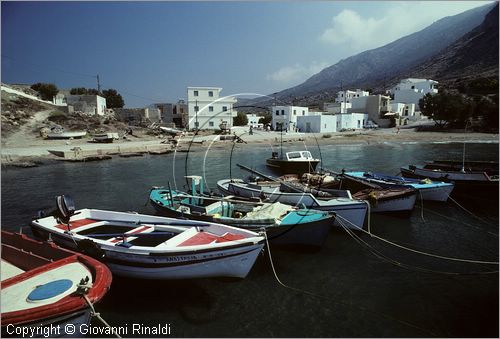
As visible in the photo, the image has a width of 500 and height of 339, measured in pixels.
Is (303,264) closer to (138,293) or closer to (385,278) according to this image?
(385,278)

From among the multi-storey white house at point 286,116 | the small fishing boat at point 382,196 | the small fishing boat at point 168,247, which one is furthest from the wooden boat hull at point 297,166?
A: the multi-storey white house at point 286,116

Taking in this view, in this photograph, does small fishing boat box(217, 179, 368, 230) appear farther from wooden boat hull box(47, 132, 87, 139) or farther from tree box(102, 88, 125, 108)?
tree box(102, 88, 125, 108)

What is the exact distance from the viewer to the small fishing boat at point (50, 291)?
276 inches

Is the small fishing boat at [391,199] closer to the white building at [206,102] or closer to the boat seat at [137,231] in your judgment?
the boat seat at [137,231]

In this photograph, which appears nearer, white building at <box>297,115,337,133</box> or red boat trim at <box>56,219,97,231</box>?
red boat trim at <box>56,219,97,231</box>

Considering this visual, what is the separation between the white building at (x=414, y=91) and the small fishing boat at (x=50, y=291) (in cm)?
11567

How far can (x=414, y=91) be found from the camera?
106 m

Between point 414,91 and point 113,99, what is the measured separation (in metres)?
102

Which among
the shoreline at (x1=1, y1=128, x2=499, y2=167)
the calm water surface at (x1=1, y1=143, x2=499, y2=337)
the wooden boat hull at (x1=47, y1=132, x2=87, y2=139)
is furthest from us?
the wooden boat hull at (x1=47, y1=132, x2=87, y2=139)

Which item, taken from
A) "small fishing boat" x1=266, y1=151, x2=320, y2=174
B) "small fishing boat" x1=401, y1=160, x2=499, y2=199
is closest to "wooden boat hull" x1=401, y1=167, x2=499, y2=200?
"small fishing boat" x1=401, y1=160, x2=499, y2=199

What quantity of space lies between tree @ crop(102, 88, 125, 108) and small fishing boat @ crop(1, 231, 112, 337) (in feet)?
322

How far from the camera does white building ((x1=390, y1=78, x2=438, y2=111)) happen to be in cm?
10612

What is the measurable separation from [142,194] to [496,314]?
81.3ft

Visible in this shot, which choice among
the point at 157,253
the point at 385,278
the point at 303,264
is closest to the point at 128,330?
the point at 157,253
